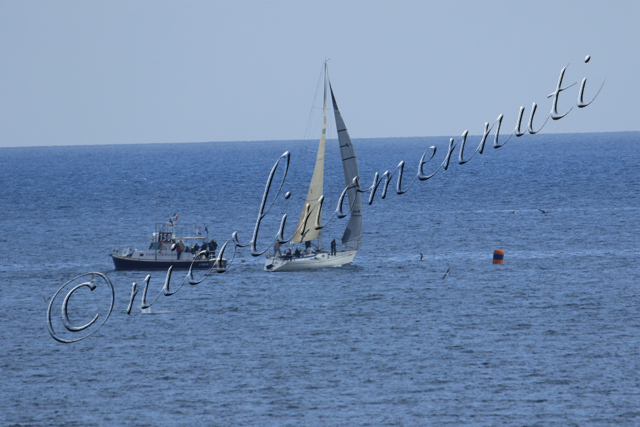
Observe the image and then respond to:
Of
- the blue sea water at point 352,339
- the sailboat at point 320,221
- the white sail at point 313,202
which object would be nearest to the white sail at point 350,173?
the sailboat at point 320,221

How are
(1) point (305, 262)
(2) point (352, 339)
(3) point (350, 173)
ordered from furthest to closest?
(1) point (305, 262), (3) point (350, 173), (2) point (352, 339)

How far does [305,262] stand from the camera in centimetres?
7962

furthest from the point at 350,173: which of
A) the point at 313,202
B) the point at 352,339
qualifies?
the point at 352,339

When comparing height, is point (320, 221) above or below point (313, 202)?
below

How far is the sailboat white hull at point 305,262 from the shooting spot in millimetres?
79500

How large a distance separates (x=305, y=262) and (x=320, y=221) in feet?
15.6

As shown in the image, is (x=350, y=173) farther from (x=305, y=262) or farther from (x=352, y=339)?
(x=352, y=339)

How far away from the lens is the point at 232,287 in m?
73.5

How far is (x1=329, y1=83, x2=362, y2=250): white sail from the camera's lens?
254ft

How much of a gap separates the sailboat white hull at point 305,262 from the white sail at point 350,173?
2.09 meters

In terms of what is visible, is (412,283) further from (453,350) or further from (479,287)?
(453,350)

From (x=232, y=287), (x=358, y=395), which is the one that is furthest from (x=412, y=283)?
(x=358, y=395)

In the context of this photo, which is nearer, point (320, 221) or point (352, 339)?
point (352, 339)

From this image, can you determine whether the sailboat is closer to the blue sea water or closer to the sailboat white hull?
the sailboat white hull
